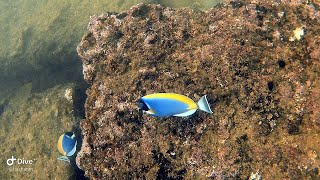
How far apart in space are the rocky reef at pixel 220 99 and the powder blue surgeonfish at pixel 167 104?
101 cm

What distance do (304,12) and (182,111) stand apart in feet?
7.93

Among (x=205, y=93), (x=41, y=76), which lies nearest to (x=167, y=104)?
(x=205, y=93)

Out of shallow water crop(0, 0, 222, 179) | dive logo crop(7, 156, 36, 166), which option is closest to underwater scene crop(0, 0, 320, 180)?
shallow water crop(0, 0, 222, 179)

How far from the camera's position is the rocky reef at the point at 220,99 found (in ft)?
9.74

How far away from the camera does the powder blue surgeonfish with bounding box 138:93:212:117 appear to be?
2.16 meters

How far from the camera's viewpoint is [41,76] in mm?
8812

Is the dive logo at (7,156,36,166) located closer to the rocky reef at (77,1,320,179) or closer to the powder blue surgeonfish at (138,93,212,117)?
the rocky reef at (77,1,320,179)

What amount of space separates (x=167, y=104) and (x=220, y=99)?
4.06 feet

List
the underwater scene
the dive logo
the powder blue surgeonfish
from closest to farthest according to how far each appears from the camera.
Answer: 1. the powder blue surgeonfish
2. the underwater scene
3. the dive logo

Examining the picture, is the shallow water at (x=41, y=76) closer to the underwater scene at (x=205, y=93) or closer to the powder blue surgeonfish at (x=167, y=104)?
the underwater scene at (x=205, y=93)

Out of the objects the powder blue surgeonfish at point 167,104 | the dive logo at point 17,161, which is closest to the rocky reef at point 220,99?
the powder blue surgeonfish at point 167,104

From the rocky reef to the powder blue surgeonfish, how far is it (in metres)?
1.01

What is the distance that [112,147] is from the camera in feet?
11.1

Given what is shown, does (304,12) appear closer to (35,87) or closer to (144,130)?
(144,130)
